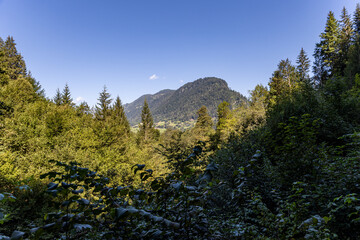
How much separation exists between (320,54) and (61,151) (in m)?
41.3

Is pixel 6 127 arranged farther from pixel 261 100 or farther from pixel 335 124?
pixel 261 100

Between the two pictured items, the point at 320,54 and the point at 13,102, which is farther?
the point at 320,54

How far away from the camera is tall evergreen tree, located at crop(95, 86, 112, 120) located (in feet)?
69.7

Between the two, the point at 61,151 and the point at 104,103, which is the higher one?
the point at 104,103

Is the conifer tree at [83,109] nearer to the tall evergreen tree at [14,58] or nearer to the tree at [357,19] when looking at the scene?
the tall evergreen tree at [14,58]

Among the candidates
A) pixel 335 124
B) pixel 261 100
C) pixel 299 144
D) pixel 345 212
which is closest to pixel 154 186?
pixel 345 212

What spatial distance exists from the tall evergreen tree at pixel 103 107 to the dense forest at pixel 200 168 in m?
0.14

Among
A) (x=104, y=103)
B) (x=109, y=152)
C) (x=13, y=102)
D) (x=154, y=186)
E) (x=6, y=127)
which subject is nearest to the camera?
(x=154, y=186)

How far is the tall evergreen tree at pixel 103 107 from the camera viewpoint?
69.7ft

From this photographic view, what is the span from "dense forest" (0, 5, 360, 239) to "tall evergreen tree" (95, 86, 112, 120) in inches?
5.4

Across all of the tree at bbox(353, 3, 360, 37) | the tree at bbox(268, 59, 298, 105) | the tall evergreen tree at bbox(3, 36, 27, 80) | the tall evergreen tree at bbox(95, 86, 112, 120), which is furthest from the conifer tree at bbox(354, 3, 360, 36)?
the tall evergreen tree at bbox(3, 36, 27, 80)

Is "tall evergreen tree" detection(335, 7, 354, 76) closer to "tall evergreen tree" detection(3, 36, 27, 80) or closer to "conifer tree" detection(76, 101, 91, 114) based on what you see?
"conifer tree" detection(76, 101, 91, 114)

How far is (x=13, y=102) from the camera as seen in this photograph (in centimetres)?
1518

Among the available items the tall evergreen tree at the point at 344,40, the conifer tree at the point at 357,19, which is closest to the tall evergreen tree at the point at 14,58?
the tall evergreen tree at the point at 344,40
